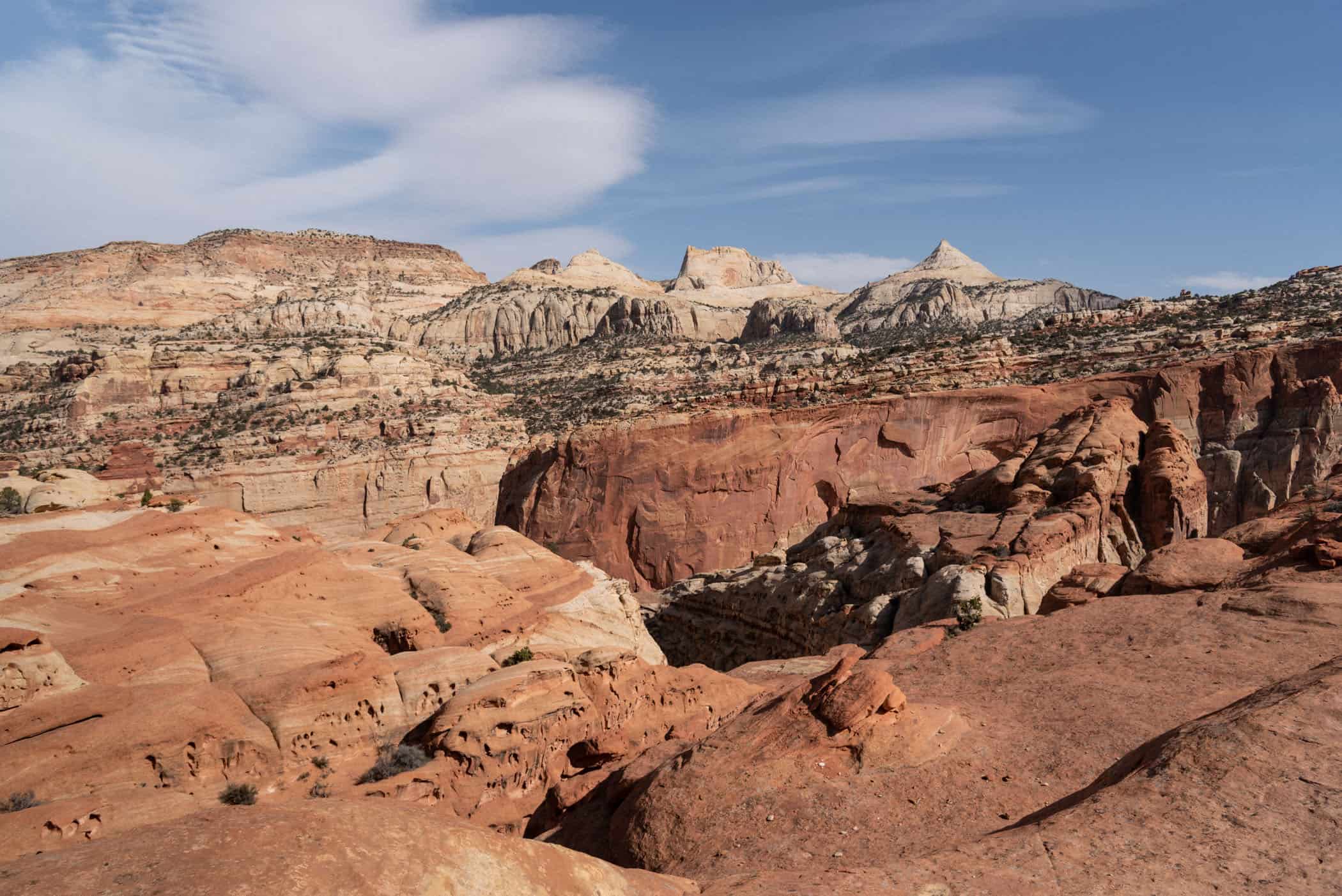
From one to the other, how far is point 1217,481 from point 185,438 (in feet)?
203

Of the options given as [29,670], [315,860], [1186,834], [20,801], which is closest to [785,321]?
[29,670]

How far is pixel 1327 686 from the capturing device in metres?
9.58

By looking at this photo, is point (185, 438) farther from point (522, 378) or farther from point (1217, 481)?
point (1217, 481)

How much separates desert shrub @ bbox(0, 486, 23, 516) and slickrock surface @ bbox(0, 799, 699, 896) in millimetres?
23081

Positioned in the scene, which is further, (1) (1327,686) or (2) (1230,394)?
(2) (1230,394)

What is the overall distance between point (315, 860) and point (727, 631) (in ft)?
91.9

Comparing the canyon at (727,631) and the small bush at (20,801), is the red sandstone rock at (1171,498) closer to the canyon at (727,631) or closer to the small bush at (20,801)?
the canyon at (727,631)

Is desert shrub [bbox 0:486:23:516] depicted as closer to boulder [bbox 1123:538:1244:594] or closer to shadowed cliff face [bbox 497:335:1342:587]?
shadowed cliff face [bbox 497:335:1342:587]

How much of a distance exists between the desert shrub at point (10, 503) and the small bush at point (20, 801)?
15684 mm

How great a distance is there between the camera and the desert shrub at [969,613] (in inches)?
817

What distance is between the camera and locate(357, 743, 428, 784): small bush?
48.2 ft

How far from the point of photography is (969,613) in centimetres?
2169

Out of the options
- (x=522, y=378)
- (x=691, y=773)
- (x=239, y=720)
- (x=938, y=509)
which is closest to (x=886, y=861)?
(x=691, y=773)

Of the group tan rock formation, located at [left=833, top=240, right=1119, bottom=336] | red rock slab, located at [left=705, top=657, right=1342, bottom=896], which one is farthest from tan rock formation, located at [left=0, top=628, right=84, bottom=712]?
tan rock formation, located at [left=833, top=240, right=1119, bottom=336]
